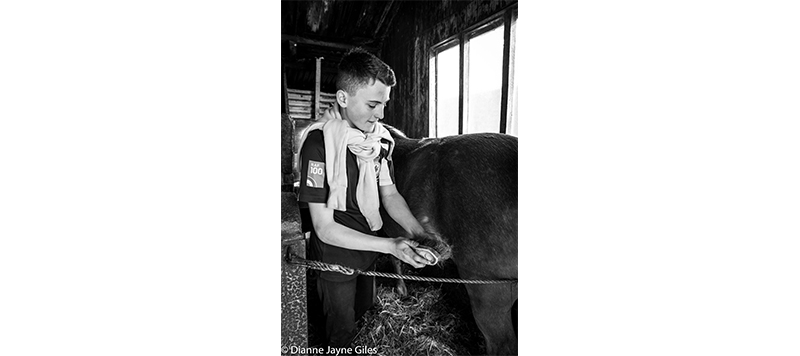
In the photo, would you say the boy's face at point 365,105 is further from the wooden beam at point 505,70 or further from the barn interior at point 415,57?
the wooden beam at point 505,70

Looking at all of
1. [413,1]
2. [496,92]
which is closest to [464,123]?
[496,92]

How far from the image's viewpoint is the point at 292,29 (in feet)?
3.75

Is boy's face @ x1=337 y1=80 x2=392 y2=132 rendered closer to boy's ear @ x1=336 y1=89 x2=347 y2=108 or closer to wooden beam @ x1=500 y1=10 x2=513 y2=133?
boy's ear @ x1=336 y1=89 x2=347 y2=108

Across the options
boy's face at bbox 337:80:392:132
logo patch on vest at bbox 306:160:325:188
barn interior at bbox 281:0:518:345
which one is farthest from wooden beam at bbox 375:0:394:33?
logo patch on vest at bbox 306:160:325:188

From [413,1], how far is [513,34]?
289mm

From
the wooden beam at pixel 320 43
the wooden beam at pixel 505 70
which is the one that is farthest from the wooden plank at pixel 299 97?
the wooden beam at pixel 505 70

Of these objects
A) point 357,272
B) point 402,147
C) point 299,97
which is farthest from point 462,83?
point 357,272

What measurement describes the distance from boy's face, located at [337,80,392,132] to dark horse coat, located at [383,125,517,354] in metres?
0.06

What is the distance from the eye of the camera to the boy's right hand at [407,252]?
118 centimetres

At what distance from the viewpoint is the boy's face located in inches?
46.7

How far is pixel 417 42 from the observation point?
128cm

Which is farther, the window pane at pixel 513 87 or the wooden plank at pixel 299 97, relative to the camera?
the window pane at pixel 513 87

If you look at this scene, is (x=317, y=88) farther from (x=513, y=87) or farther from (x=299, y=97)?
(x=513, y=87)

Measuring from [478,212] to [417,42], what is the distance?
1.64ft
